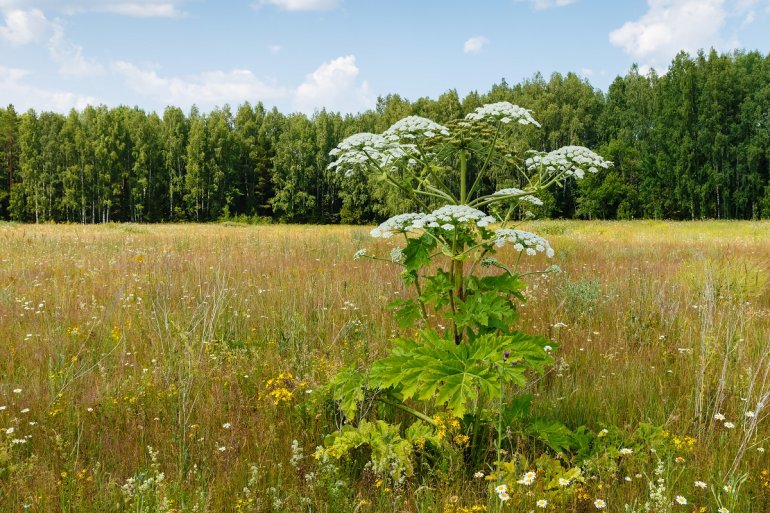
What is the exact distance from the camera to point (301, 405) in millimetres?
3029

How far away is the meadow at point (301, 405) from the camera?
236 cm

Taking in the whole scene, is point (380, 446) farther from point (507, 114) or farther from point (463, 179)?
point (507, 114)

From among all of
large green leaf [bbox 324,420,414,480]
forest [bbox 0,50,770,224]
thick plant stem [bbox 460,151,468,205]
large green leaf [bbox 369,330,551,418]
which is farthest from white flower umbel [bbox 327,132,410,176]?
forest [bbox 0,50,770,224]

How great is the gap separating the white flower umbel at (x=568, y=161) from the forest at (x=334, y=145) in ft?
142

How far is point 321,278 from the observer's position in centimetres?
739

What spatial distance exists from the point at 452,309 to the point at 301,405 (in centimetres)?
110

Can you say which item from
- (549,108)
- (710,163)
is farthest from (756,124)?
(549,108)

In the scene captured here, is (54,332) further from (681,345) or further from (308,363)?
(681,345)

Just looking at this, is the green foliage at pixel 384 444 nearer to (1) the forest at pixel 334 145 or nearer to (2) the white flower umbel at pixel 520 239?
(2) the white flower umbel at pixel 520 239

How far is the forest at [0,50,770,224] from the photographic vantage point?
1854 inches

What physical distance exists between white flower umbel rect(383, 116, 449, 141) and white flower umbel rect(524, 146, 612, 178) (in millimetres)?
628

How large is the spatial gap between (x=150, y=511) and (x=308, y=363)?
67.9 inches

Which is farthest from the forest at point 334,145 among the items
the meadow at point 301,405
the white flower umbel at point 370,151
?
the white flower umbel at point 370,151

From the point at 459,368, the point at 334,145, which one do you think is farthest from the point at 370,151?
the point at 334,145
